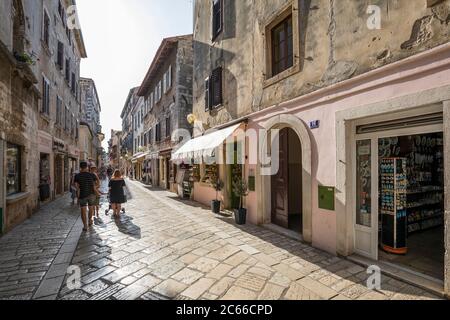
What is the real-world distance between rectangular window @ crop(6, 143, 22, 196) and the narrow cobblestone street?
1.52 m

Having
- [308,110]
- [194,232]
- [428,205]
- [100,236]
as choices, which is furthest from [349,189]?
[100,236]

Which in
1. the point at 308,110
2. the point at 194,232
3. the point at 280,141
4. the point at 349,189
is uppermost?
the point at 308,110

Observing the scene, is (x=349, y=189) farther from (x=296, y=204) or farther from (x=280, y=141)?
(x=296, y=204)

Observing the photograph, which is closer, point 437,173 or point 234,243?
point 234,243

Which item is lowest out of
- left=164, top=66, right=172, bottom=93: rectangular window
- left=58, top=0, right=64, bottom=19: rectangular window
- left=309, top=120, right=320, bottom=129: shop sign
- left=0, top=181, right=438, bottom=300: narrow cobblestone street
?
left=0, top=181, right=438, bottom=300: narrow cobblestone street

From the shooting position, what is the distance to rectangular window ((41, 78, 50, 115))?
10.5 metres

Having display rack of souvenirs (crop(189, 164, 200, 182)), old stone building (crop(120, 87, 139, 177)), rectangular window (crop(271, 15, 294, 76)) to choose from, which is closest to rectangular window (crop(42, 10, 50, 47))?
display rack of souvenirs (crop(189, 164, 200, 182))

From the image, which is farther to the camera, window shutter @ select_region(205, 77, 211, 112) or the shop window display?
window shutter @ select_region(205, 77, 211, 112)

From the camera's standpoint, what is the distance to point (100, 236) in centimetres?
598

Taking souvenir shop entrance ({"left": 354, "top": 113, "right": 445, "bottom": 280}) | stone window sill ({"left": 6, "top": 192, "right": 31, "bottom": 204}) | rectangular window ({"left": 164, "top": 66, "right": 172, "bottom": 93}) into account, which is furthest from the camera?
rectangular window ({"left": 164, "top": 66, "right": 172, "bottom": 93})

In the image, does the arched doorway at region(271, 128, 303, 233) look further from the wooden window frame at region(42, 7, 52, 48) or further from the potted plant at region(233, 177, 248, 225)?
the wooden window frame at region(42, 7, 52, 48)
